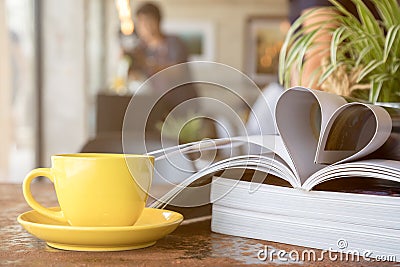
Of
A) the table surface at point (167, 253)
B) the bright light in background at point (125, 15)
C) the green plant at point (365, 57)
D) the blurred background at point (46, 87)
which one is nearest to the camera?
the table surface at point (167, 253)

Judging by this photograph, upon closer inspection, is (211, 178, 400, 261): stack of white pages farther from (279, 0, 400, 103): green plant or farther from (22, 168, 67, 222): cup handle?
(279, 0, 400, 103): green plant

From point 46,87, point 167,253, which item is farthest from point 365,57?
point 46,87

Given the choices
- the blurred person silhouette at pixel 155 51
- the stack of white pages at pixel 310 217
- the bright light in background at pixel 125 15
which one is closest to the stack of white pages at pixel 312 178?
the stack of white pages at pixel 310 217

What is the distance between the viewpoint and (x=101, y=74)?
27.0 feet

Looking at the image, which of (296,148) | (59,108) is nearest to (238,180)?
(296,148)

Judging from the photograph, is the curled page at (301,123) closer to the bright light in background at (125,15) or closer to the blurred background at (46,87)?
the blurred background at (46,87)

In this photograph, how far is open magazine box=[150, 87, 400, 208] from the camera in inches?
22.4

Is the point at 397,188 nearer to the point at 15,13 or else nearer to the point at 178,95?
the point at 178,95

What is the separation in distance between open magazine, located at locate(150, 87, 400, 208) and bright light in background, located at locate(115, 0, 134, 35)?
16.1 feet

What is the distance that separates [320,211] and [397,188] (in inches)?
3.0

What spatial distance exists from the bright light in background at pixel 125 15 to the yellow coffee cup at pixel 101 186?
4.96m

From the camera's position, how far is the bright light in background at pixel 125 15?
216 inches

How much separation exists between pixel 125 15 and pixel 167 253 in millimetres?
5277

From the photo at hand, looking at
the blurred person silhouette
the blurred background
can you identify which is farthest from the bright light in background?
the blurred person silhouette
